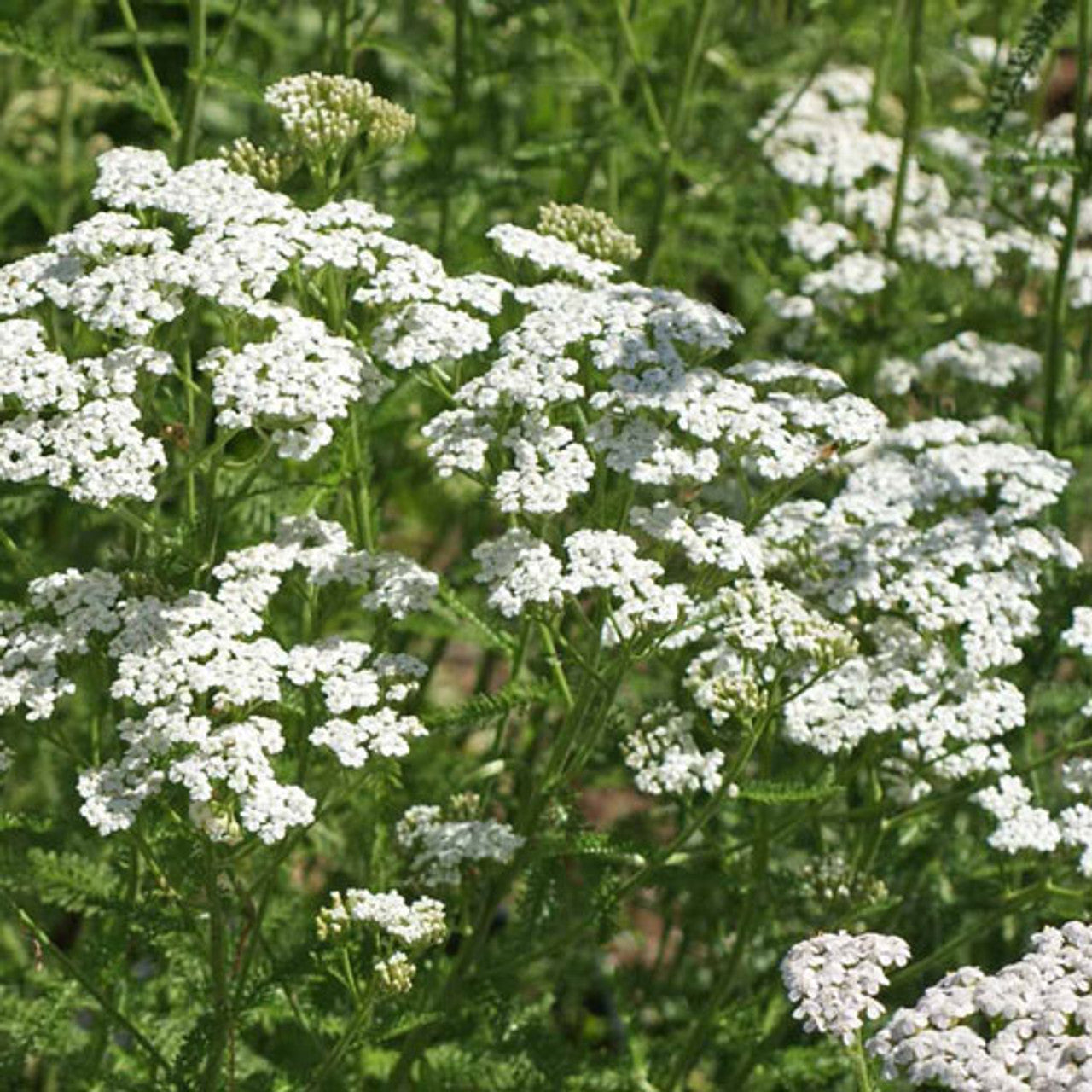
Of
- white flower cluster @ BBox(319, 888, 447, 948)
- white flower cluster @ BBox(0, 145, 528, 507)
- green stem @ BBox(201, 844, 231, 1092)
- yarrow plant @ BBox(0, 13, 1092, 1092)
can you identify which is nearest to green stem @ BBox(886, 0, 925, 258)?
yarrow plant @ BBox(0, 13, 1092, 1092)

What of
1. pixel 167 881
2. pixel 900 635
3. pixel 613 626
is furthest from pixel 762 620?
pixel 167 881

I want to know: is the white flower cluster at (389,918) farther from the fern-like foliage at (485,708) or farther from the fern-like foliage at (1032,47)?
the fern-like foliage at (1032,47)

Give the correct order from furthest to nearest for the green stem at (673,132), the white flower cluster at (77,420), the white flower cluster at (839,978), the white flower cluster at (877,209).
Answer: the white flower cluster at (877,209)
the green stem at (673,132)
the white flower cluster at (77,420)
the white flower cluster at (839,978)

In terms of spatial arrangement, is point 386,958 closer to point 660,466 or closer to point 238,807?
point 238,807

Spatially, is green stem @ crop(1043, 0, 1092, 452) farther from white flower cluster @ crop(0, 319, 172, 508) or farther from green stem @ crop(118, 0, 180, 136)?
white flower cluster @ crop(0, 319, 172, 508)

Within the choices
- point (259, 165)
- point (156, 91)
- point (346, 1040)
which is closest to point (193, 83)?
point (156, 91)

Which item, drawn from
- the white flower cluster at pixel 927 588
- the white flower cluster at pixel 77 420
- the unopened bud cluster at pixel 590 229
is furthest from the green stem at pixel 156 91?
the white flower cluster at pixel 927 588
